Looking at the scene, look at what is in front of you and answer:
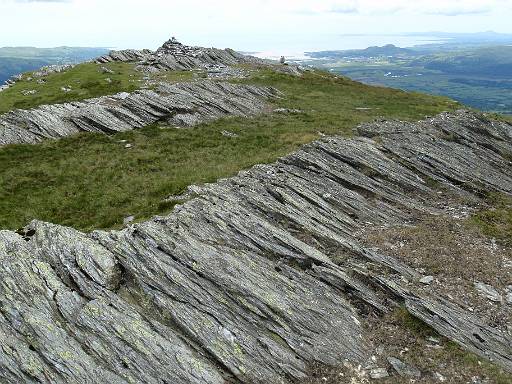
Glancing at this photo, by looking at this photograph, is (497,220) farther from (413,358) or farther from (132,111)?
(132,111)

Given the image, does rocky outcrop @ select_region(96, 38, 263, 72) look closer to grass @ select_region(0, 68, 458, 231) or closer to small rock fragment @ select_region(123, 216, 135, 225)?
grass @ select_region(0, 68, 458, 231)

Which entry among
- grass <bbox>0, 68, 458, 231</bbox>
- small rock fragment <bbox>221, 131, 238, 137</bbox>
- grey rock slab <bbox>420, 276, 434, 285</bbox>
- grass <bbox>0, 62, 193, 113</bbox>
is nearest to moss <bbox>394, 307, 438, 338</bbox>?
grey rock slab <bbox>420, 276, 434, 285</bbox>

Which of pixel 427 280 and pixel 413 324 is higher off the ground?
pixel 427 280

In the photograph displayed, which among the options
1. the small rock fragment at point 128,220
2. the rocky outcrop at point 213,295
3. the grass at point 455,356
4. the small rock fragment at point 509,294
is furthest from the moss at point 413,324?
the small rock fragment at point 128,220

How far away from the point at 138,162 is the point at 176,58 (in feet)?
193

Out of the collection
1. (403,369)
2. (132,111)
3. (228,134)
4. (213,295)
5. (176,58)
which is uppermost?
(176,58)

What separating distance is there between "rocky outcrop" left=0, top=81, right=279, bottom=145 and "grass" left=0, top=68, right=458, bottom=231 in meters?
2.64

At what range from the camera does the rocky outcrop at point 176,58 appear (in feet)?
301

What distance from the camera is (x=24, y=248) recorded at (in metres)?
21.2

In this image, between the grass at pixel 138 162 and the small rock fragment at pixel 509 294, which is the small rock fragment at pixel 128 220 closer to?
the grass at pixel 138 162

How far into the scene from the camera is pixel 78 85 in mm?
75438

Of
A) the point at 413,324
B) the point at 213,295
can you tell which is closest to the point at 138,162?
the point at 213,295

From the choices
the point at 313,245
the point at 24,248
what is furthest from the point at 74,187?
the point at 313,245

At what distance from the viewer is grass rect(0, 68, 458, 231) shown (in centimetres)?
3288
